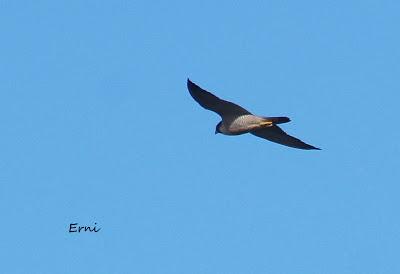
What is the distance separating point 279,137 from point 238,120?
158cm

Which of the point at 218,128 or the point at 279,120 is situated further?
the point at 218,128

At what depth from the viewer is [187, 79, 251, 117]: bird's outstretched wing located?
2883cm

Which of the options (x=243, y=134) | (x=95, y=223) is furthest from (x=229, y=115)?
(x=95, y=223)

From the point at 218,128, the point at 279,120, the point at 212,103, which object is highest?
the point at 212,103

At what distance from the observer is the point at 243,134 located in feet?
99.4

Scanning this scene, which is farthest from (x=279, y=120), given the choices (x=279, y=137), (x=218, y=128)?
(x=279, y=137)

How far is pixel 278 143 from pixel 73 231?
568 centimetres

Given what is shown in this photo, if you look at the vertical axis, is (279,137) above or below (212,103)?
below

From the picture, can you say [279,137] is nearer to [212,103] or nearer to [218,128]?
[218,128]

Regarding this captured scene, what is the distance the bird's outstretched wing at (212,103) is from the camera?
94.6 feet

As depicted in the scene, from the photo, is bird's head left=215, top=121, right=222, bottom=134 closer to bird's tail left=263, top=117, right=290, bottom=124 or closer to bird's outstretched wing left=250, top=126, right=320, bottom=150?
bird's outstretched wing left=250, top=126, right=320, bottom=150

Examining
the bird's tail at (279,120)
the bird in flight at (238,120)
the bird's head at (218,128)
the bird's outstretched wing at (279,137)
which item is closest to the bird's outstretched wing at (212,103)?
the bird in flight at (238,120)

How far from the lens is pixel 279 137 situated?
30766 millimetres

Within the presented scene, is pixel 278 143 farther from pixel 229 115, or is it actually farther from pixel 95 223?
pixel 95 223
